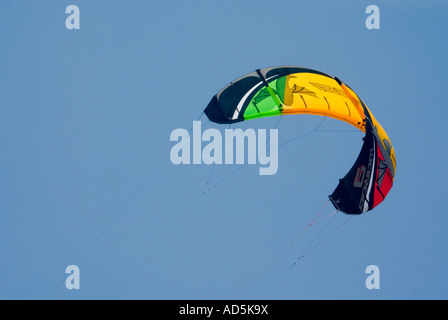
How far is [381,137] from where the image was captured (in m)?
16.8

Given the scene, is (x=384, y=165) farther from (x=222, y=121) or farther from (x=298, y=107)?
(x=222, y=121)

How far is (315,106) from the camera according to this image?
1619 cm

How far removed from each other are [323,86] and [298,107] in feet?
2.59

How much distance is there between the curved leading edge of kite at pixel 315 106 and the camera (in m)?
16.1

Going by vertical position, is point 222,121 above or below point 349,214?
above

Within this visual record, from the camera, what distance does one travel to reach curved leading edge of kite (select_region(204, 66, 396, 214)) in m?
16.1

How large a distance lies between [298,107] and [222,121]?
1.38 meters
